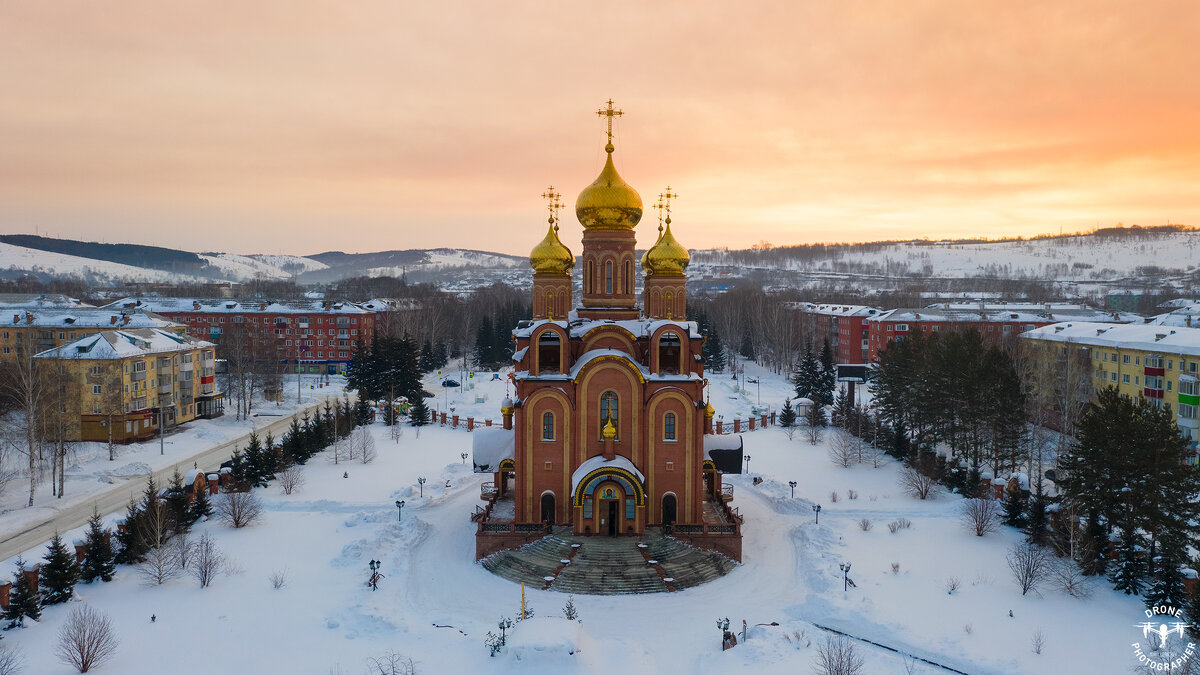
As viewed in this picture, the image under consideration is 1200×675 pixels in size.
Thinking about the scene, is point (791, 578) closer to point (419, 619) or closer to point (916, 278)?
point (419, 619)

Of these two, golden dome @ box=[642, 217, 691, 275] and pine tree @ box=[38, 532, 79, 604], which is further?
golden dome @ box=[642, 217, 691, 275]

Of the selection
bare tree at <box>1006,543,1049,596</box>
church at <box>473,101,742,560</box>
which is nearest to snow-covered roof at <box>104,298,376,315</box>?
church at <box>473,101,742,560</box>

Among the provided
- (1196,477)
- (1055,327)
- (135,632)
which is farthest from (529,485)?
(1055,327)

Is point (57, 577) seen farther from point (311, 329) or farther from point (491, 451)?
point (311, 329)

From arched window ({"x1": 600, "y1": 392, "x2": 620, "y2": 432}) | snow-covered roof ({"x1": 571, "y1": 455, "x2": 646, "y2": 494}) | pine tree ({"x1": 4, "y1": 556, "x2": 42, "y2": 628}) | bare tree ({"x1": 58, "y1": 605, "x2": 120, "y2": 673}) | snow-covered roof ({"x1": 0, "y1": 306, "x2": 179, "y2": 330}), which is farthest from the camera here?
snow-covered roof ({"x1": 0, "y1": 306, "x2": 179, "y2": 330})

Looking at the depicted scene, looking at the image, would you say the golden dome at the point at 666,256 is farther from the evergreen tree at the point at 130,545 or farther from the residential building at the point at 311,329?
the residential building at the point at 311,329
